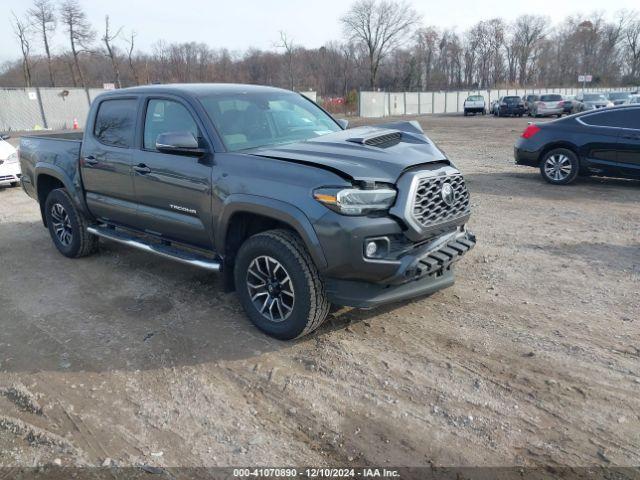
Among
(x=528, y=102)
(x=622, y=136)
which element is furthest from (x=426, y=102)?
(x=622, y=136)

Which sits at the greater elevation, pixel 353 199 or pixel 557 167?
pixel 353 199

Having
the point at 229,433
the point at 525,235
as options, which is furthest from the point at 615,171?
the point at 229,433

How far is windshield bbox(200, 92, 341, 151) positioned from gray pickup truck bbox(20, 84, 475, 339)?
0.01 m

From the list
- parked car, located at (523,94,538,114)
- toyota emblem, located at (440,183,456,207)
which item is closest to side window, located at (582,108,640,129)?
toyota emblem, located at (440,183,456,207)

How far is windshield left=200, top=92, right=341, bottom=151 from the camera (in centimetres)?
450

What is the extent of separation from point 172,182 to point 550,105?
3580cm

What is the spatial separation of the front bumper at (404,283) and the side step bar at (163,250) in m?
1.23

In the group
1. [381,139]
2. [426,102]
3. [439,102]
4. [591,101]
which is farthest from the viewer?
[439,102]

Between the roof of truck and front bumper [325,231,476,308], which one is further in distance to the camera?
the roof of truck

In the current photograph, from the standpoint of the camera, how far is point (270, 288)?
410 cm

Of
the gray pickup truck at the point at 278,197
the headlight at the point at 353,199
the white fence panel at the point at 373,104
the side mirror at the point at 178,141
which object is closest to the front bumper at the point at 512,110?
the white fence panel at the point at 373,104

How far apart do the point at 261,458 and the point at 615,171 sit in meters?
8.77

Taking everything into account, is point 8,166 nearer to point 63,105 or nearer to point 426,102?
point 63,105

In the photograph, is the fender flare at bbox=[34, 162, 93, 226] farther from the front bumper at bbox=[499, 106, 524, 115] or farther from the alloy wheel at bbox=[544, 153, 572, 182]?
the front bumper at bbox=[499, 106, 524, 115]
